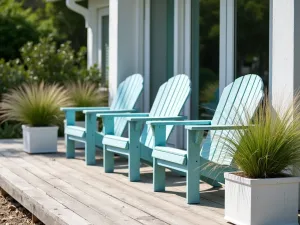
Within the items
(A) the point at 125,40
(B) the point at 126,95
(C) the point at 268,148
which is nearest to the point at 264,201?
(C) the point at 268,148

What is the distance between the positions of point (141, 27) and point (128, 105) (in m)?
1.27

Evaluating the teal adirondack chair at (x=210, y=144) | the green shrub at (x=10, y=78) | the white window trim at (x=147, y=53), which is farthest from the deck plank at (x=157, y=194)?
the green shrub at (x=10, y=78)

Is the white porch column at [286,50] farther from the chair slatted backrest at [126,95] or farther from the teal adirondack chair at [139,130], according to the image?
the chair slatted backrest at [126,95]

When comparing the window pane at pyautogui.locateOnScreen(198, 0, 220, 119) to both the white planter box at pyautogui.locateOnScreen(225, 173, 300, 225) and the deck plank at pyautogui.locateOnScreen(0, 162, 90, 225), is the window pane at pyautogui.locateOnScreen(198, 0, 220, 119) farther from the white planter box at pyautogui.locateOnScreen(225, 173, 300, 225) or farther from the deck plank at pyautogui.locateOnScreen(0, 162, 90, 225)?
the white planter box at pyautogui.locateOnScreen(225, 173, 300, 225)

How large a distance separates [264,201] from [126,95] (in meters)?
3.48

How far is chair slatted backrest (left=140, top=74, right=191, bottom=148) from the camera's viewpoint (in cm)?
571

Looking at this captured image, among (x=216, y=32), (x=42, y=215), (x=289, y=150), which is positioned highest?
(x=216, y=32)

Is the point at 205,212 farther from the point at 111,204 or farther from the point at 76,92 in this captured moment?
the point at 76,92

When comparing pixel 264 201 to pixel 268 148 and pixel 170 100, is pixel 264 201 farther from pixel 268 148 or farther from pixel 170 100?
pixel 170 100

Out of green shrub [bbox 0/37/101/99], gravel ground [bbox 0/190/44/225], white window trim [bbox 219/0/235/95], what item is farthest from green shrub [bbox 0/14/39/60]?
white window trim [bbox 219/0/235/95]

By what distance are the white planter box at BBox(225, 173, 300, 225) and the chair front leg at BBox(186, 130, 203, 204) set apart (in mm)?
620

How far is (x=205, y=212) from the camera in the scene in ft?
14.0

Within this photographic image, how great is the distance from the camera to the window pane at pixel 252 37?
5500mm

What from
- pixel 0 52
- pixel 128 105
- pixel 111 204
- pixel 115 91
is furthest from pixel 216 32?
pixel 0 52
